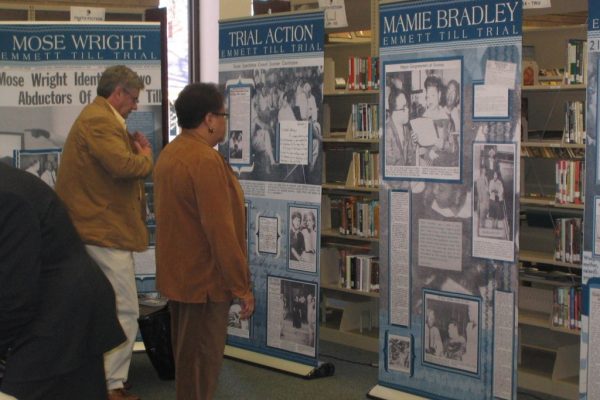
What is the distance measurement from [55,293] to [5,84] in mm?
3583

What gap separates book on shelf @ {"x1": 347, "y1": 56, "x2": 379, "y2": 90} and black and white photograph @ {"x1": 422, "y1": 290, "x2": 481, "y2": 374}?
1816mm

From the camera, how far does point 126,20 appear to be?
20.4 feet

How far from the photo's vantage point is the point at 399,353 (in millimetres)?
4664

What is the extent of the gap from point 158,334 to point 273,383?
697mm

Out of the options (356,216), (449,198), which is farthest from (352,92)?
(449,198)

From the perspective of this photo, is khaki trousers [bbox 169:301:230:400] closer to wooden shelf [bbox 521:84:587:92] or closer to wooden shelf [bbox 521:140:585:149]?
wooden shelf [bbox 521:140:585:149]

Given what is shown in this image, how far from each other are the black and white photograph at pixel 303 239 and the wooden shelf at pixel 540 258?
1.16 meters

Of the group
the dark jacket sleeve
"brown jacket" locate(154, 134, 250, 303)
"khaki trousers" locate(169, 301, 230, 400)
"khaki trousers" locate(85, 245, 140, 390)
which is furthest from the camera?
"khaki trousers" locate(85, 245, 140, 390)

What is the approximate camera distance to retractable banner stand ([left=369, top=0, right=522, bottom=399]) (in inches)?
163

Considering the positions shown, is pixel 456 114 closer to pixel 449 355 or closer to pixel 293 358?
pixel 449 355

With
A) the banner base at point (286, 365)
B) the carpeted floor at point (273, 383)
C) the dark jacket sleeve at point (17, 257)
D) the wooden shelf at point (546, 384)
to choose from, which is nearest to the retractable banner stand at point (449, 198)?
the carpeted floor at point (273, 383)

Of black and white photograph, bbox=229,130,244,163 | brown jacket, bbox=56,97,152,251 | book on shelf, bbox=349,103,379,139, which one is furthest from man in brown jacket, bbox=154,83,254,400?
book on shelf, bbox=349,103,379,139

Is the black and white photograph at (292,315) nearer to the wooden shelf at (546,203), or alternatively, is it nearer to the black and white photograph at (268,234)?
the black and white photograph at (268,234)

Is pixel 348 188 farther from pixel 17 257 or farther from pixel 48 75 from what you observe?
pixel 17 257
